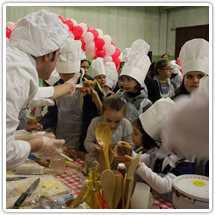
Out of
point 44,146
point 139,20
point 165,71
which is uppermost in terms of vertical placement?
point 139,20

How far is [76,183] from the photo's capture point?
1.13 m

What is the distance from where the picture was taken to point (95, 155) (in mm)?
1146

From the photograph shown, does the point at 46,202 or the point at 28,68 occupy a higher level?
the point at 28,68

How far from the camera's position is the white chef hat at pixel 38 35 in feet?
3.30

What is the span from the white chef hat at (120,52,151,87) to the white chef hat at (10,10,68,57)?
37.3 inches

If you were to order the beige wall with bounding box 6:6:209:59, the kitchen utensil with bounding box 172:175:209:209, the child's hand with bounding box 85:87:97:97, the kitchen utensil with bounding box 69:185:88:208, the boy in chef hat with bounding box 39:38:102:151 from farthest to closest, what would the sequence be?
the beige wall with bounding box 6:6:209:59 < the boy in chef hat with bounding box 39:38:102:151 < the child's hand with bounding box 85:87:97:97 < the kitchen utensil with bounding box 69:185:88:208 < the kitchen utensil with bounding box 172:175:209:209

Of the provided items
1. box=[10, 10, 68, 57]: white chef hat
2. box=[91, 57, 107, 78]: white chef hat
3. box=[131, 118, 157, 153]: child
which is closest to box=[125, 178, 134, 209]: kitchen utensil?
box=[131, 118, 157, 153]: child

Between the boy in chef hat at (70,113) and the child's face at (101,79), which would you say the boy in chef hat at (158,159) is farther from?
the child's face at (101,79)

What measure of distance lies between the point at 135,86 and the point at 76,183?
3.31 feet

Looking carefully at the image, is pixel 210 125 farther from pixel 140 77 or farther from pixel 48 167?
pixel 140 77

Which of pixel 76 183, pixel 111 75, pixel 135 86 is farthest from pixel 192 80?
pixel 111 75

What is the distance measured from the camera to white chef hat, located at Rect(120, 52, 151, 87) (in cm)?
196

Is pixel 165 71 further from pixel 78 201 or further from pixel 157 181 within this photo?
pixel 78 201

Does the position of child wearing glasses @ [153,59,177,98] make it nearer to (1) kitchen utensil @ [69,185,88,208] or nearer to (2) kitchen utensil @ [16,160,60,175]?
(2) kitchen utensil @ [16,160,60,175]
